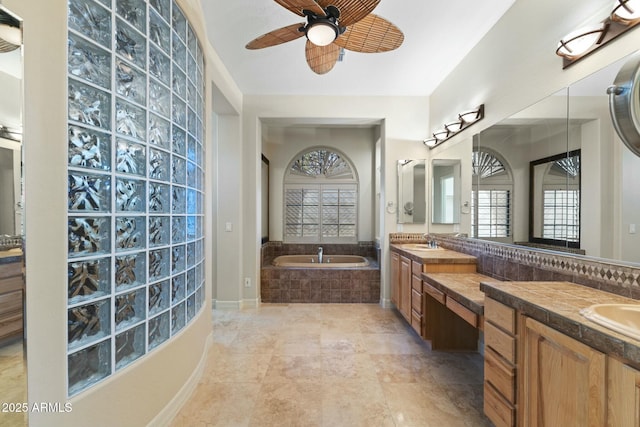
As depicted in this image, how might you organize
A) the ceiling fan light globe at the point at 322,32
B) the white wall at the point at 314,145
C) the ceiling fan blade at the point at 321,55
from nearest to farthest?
the ceiling fan light globe at the point at 322,32 → the ceiling fan blade at the point at 321,55 → the white wall at the point at 314,145

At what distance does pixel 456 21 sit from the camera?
2.18 m

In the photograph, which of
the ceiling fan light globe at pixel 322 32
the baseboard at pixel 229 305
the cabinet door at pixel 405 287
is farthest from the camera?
the baseboard at pixel 229 305

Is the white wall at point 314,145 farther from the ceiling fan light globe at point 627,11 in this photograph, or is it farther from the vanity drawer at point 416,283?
the ceiling fan light globe at point 627,11

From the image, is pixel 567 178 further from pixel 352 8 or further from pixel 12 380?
pixel 12 380

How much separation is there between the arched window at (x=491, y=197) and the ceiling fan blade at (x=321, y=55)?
60.3 inches

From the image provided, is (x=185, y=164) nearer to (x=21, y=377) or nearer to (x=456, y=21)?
(x=21, y=377)

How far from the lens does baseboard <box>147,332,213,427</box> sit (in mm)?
1524

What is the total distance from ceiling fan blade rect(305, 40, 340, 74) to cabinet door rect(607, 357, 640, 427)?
7.34 feet

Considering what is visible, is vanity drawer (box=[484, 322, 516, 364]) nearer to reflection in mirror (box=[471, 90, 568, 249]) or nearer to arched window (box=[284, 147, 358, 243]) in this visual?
reflection in mirror (box=[471, 90, 568, 249])

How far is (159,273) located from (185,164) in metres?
0.75

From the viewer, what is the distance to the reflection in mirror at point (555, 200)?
58.6 inches

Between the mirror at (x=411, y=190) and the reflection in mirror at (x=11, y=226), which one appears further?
the mirror at (x=411, y=190)

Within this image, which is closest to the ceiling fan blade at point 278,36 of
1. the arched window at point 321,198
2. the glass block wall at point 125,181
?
the glass block wall at point 125,181

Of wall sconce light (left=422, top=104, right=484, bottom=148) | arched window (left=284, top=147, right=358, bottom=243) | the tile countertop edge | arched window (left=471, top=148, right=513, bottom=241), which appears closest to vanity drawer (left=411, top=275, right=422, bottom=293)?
the tile countertop edge
